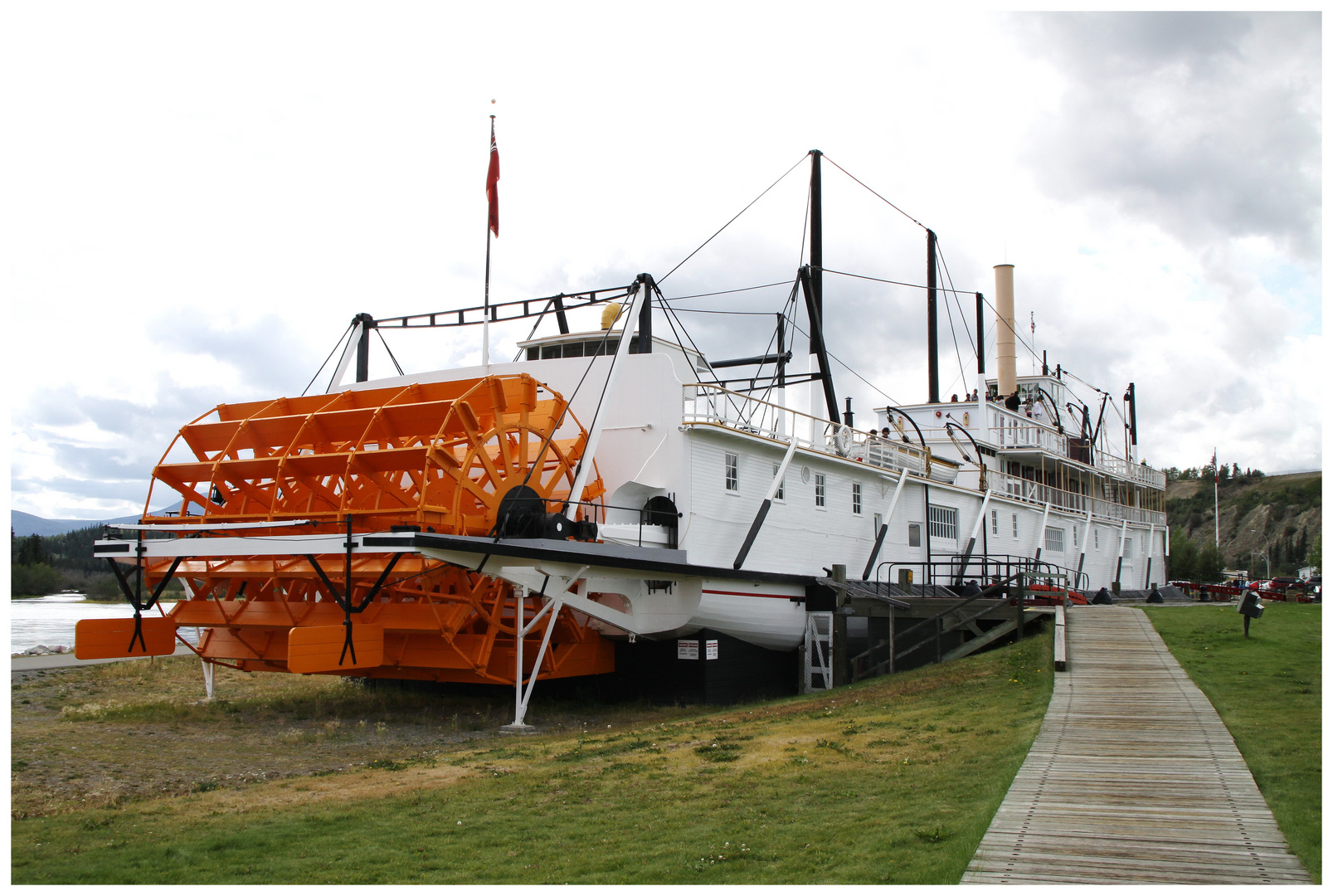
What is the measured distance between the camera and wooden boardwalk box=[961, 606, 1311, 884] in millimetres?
4992

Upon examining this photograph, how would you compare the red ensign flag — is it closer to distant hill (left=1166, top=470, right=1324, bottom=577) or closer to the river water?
the river water

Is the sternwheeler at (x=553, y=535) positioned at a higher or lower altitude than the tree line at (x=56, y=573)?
higher

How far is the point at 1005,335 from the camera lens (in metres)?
31.5

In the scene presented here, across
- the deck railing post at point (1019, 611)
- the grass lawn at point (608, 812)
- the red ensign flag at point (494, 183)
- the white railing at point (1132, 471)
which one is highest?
the red ensign flag at point (494, 183)

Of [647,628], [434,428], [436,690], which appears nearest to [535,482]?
[434,428]

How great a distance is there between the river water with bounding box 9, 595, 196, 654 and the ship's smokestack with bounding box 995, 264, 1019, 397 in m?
23.5

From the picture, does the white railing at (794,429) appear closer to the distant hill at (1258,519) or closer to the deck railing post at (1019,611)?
the deck railing post at (1019,611)

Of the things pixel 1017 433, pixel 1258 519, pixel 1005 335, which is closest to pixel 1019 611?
pixel 1017 433

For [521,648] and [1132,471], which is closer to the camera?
[521,648]

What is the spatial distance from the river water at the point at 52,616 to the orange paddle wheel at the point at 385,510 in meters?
3.13

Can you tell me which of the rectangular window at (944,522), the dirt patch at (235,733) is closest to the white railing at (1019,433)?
the rectangular window at (944,522)

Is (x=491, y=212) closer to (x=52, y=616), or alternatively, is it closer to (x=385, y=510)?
(x=385, y=510)

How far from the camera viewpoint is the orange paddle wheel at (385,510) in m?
12.4

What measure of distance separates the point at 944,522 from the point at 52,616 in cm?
4608
